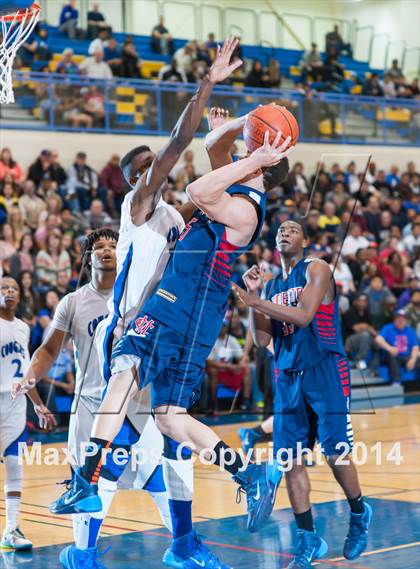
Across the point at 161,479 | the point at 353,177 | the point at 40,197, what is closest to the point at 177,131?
the point at 161,479

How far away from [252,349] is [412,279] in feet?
15.6

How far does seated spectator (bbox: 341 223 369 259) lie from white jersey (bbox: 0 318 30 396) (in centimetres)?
923

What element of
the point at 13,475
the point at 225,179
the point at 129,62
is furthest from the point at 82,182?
the point at 225,179

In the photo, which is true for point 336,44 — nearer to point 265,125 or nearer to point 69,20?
point 69,20

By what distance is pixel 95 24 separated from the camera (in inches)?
805

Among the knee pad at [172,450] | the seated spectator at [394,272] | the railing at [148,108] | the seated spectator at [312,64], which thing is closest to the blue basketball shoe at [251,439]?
the knee pad at [172,450]

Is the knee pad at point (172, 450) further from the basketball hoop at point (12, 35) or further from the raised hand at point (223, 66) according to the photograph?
the basketball hoop at point (12, 35)

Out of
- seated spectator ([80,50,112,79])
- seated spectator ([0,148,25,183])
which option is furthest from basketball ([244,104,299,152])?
seated spectator ([80,50,112,79])

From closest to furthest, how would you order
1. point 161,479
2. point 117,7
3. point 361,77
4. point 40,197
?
point 161,479, point 40,197, point 117,7, point 361,77

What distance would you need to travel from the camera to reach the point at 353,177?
19.7 m

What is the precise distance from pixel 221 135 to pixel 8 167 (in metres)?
10.2

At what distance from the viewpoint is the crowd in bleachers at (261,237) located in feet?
44.3

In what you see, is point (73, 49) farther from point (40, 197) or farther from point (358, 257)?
point (358, 257)

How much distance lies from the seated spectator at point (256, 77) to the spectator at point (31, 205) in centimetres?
759
